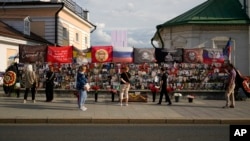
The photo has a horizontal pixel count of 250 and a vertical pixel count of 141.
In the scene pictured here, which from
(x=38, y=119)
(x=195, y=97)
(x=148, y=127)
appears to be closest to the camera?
(x=148, y=127)

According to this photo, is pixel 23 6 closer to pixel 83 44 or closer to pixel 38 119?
pixel 83 44

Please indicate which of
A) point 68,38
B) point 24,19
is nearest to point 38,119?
point 24,19

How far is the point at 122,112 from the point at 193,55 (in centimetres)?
716

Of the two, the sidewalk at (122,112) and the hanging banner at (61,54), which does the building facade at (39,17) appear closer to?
the hanging banner at (61,54)

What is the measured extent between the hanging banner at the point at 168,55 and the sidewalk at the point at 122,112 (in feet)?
7.75

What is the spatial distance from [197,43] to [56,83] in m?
10.00

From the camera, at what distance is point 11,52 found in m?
27.3

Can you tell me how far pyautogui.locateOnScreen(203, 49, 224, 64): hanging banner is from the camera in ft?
71.7

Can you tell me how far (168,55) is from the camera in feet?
71.7

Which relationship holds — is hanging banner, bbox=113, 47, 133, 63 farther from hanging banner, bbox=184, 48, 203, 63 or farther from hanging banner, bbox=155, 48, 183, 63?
hanging banner, bbox=184, 48, 203, 63

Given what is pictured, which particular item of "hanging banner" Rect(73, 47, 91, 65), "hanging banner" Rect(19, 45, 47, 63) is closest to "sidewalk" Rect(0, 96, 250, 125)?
"hanging banner" Rect(73, 47, 91, 65)

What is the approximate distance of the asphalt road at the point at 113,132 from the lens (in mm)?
10916

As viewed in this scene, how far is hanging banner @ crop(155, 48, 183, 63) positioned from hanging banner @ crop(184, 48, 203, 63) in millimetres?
259

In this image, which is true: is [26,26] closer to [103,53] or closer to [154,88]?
[103,53]
